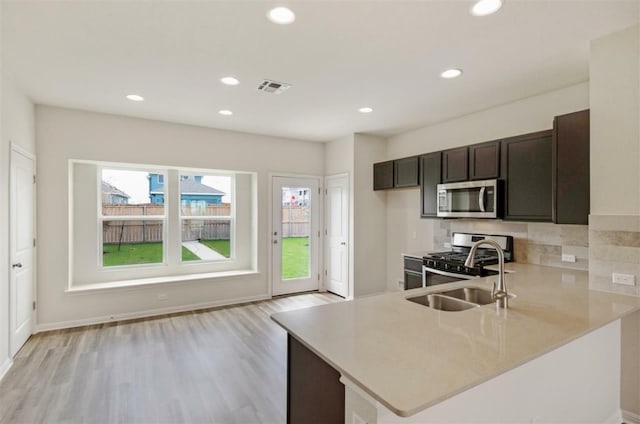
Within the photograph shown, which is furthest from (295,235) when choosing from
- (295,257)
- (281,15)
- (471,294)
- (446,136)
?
(281,15)

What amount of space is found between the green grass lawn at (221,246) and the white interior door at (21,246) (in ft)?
7.18

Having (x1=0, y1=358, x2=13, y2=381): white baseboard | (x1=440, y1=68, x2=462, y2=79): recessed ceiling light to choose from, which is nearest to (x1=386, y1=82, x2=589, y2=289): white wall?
(x1=440, y1=68, x2=462, y2=79): recessed ceiling light

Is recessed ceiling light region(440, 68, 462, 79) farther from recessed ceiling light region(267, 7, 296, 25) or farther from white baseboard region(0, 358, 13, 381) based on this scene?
white baseboard region(0, 358, 13, 381)

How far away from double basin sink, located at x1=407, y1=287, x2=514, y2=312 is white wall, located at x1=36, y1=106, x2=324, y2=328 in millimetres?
3566

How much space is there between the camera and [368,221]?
209 inches

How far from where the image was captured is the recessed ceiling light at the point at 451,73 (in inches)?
113

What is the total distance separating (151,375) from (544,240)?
403 centimetres

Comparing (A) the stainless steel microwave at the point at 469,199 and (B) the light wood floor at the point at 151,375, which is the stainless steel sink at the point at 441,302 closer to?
(B) the light wood floor at the point at 151,375

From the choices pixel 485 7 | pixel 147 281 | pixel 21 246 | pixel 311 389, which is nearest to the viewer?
pixel 311 389

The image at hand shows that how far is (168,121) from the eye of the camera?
4582 mm

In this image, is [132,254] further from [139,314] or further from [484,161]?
[484,161]

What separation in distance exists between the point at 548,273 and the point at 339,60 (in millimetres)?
2656

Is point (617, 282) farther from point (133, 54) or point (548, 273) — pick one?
point (133, 54)

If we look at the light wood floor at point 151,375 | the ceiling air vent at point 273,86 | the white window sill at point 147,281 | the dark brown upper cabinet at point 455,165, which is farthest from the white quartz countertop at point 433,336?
the white window sill at point 147,281
